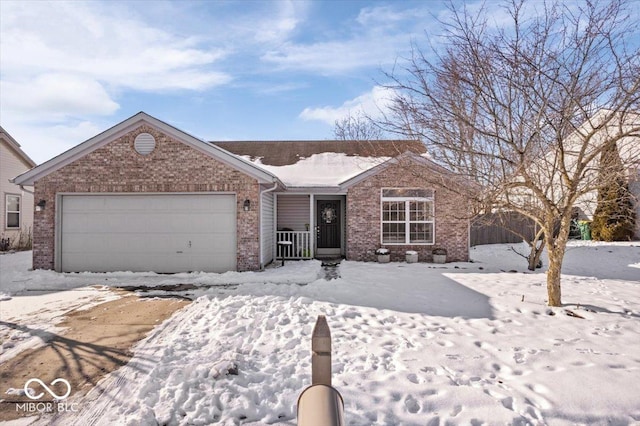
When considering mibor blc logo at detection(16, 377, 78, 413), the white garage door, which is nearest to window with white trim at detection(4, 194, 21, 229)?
the white garage door

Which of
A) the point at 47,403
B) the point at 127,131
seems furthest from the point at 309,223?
the point at 47,403

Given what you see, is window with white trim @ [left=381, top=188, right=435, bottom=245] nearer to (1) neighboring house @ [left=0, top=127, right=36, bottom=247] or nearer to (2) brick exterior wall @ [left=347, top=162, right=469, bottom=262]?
(2) brick exterior wall @ [left=347, top=162, right=469, bottom=262]

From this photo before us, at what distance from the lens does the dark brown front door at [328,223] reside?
1423 cm

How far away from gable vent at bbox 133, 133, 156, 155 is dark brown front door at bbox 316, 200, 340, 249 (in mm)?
6373

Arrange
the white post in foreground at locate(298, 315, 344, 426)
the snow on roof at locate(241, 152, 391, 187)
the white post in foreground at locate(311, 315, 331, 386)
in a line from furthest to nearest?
the snow on roof at locate(241, 152, 391, 187) < the white post in foreground at locate(311, 315, 331, 386) < the white post in foreground at locate(298, 315, 344, 426)

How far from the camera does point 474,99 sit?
5.87m

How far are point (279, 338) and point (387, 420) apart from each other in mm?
2239

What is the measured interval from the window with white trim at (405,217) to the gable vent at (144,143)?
7637 millimetres

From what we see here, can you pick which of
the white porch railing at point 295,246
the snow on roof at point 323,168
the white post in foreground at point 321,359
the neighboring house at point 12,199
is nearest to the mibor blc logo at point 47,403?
the white post in foreground at point 321,359

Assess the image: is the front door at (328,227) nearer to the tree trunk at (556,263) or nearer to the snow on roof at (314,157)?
the snow on roof at (314,157)

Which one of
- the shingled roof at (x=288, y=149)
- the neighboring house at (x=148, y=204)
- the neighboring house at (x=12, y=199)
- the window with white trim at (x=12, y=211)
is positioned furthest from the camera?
the window with white trim at (x=12, y=211)

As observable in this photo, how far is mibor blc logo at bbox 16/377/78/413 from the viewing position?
10.7ft

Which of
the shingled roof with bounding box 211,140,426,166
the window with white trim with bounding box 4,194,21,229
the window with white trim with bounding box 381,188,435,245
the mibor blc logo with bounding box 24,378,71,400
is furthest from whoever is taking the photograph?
the window with white trim with bounding box 4,194,21,229

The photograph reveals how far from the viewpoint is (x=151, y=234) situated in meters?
10.5
